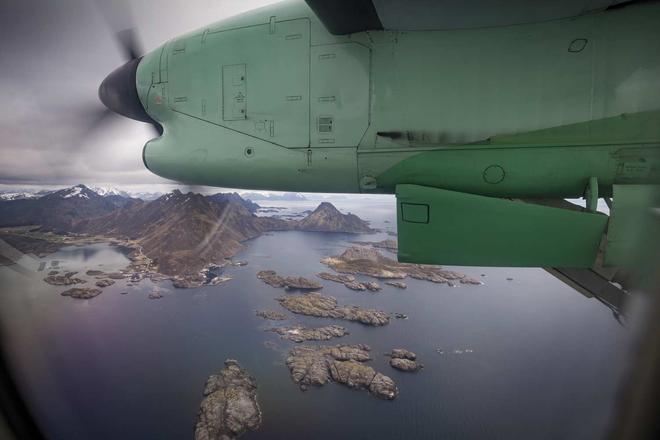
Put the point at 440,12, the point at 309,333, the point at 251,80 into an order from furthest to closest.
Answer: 1. the point at 309,333
2. the point at 251,80
3. the point at 440,12

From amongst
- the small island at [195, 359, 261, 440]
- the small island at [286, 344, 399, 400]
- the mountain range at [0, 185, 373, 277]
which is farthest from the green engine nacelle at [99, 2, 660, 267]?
the mountain range at [0, 185, 373, 277]

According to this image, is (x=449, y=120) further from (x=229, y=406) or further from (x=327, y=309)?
(x=327, y=309)

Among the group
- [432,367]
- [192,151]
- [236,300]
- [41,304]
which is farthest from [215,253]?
[192,151]

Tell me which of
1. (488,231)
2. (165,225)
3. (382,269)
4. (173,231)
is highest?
(488,231)

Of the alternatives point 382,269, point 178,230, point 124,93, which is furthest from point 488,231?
point 178,230

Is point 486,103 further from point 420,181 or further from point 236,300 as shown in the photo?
point 236,300
